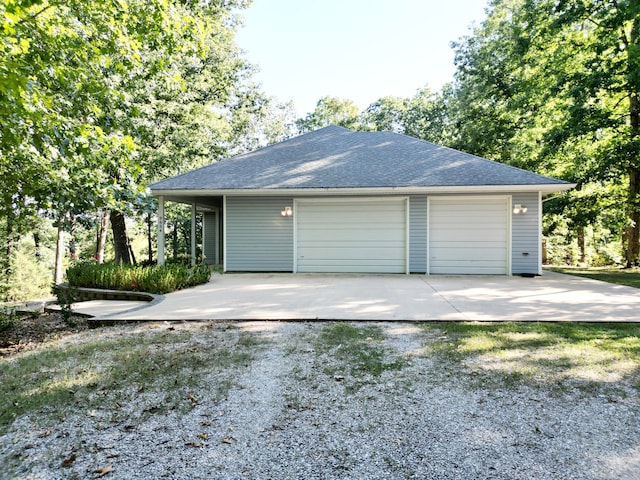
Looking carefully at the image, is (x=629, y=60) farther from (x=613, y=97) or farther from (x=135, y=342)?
(x=135, y=342)

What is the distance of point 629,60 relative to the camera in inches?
374

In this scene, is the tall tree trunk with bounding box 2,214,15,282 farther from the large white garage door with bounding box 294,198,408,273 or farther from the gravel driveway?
the gravel driveway

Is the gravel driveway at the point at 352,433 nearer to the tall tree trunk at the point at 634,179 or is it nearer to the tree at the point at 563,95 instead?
the tree at the point at 563,95

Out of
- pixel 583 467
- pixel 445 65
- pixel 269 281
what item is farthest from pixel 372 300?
pixel 445 65

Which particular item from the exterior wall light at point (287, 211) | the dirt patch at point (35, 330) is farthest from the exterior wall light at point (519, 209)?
the dirt patch at point (35, 330)

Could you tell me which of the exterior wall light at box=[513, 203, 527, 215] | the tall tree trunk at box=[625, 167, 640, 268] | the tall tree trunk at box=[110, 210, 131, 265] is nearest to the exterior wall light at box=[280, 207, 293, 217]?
the exterior wall light at box=[513, 203, 527, 215]

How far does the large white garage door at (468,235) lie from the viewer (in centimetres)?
939

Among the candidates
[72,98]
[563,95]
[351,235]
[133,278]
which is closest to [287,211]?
[351,235]

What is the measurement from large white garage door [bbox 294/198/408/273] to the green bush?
3497mm

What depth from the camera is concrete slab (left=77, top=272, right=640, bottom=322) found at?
480 centimetres

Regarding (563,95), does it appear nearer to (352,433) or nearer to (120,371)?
(352,433)

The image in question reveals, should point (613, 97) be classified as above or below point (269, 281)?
above

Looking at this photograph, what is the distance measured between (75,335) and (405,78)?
25.8 m

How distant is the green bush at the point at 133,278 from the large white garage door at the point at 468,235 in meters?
6.52
